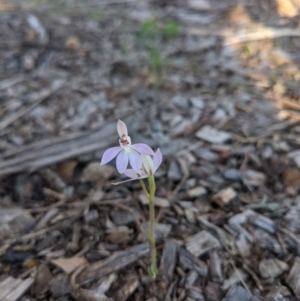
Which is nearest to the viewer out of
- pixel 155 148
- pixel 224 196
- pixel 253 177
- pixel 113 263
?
pixel 113 263

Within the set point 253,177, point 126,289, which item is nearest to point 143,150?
point 126,289

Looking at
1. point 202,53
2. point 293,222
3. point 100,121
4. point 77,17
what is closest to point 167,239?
point 293,222

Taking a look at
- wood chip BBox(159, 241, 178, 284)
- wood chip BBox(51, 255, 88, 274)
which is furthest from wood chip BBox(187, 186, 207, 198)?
wood chip BBox(51, 255, 88, 274)

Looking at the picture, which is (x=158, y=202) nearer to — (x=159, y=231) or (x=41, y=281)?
(x=159, y=231)

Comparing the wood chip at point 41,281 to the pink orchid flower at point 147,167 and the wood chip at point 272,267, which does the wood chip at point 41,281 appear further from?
the wood chip at point 272,267

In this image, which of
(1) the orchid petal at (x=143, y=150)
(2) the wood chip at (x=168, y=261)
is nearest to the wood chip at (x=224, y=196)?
(2) the wood chip at (x=168, y=261)

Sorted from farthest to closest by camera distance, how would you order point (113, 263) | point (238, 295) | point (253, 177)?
point (253, 177)
point (113, 263)
point (238, 295)

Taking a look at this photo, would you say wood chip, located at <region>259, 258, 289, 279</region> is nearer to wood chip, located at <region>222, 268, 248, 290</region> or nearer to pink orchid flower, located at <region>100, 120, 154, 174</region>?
wood chip, located at <region>222, 268, 248, 290</region>
